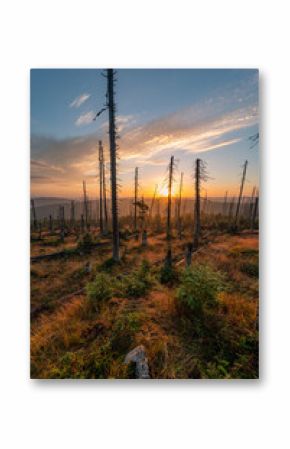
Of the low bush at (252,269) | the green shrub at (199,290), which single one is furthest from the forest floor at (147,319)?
the green shrub at (199,290)

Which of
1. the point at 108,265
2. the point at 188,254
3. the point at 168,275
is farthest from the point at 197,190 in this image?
the point at 108,265

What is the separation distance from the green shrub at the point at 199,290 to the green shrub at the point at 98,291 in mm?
973

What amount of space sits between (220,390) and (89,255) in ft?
8.59

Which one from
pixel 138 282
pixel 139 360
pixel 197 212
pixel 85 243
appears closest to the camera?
pixel 139 360

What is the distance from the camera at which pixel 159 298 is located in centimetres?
281

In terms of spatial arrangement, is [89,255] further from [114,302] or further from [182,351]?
[182,351]

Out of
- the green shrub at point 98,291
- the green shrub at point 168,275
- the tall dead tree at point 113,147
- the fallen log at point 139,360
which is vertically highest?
the tall dead tree at point 113,147

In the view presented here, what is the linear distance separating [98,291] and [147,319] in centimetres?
78

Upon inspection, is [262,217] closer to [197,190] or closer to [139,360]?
[197,190]

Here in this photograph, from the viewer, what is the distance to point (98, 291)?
2752 mm

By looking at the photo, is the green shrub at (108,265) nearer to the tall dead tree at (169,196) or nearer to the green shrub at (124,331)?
the green shrub at (124,331)

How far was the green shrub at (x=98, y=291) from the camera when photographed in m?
2.73

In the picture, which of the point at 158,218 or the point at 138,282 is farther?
the point at 158,218
